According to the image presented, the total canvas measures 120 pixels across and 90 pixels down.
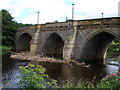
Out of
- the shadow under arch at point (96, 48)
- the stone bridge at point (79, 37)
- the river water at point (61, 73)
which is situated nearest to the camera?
the river water at point (61, 73)

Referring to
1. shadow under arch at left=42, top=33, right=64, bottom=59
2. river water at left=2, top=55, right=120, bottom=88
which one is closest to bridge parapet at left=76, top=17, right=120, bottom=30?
river water at left=2, top=55, right=120, bottom=88

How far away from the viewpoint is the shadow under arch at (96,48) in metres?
24.2

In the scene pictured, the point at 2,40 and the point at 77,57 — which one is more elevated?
the point at 2,40

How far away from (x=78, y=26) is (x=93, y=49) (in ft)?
16.4

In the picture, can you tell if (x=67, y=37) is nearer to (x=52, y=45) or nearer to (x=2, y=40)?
(x=52, y=45)

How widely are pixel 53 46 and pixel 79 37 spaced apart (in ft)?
36.3

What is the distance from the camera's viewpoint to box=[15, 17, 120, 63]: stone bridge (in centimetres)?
2180

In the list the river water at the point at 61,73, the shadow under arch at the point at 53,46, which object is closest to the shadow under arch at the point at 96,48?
the river water at the point at 61,73

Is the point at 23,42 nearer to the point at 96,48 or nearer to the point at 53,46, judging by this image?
the point at 53,46

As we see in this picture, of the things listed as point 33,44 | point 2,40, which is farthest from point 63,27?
point 2,40

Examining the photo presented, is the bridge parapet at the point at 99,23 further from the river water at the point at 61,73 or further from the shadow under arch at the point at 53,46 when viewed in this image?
the shadow under arch at the point at 53,46

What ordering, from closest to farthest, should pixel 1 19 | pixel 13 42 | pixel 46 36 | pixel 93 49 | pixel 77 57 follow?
pixel 77 57 < pixel 93 49 < pixel 46 36 < pixel 1 19 < pixel 13 42

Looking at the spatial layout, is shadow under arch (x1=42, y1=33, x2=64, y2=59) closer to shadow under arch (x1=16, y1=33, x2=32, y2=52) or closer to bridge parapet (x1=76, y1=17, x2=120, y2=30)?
bridge parapet (x1=76, y1=17, x2=120, y2=30)

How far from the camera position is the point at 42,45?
32875 millimetres
